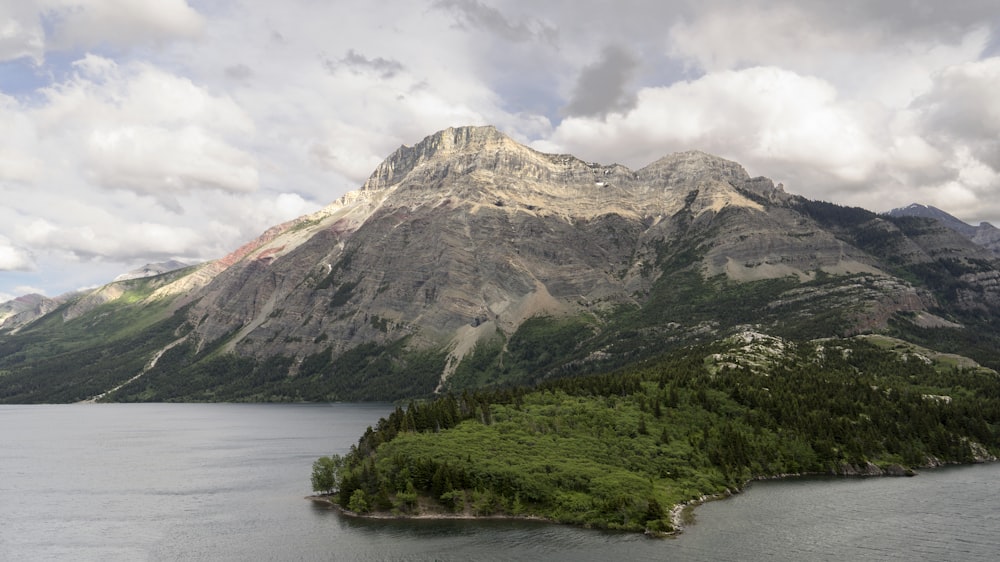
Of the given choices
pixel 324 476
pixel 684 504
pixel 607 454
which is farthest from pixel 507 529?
pixel 324 476

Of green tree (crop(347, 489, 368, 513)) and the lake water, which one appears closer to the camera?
the lake water

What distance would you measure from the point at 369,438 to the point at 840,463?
123 metres

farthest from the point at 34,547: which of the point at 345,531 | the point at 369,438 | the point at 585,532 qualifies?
the point at 585,532

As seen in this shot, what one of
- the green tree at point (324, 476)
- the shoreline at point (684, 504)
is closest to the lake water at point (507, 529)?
the shoreline at point (684, 504)

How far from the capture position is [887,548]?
108 meters

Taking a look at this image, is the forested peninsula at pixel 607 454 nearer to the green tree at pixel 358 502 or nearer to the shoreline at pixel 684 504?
the green tree at pixel 358 502

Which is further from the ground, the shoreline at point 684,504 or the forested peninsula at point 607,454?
the forested peninsula at point 607,454

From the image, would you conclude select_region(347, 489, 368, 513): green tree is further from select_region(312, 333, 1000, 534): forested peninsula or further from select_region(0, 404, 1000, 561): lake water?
select_region(0, 404, 1000, 561): lake water

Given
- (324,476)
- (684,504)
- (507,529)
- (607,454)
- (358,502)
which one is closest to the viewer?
(507,529)

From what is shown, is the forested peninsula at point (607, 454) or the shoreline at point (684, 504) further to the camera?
the forested peninsula at point (607, 454)

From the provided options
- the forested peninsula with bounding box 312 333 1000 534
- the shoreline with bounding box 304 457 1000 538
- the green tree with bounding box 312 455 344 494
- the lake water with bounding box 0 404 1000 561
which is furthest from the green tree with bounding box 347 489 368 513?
the green tree with bounding box 312 455 344 494

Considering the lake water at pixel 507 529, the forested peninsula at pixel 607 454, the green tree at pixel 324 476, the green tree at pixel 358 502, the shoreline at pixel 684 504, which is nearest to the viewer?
the lake water at pixel 507 529

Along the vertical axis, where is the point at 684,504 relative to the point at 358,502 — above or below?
below

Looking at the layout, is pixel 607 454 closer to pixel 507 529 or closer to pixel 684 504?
pixel 684 504
